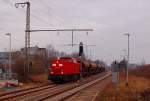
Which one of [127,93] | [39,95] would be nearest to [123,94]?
[127,93]

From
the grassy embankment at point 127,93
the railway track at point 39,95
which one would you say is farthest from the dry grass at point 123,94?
the railway track at point 39,95

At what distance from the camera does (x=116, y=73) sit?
2569 cm

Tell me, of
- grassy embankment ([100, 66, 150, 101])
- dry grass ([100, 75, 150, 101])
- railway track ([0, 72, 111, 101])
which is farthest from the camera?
railway track ([0, 72, 111, 101])

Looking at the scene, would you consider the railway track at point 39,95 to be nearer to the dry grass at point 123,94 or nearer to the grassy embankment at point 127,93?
the dry grass at point 123,94

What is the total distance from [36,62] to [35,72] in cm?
200

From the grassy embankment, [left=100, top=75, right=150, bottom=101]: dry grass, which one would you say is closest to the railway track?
[left=100, top=75, right=150, bottom=101]: dry grass

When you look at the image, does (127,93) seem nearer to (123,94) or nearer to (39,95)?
(123,94)

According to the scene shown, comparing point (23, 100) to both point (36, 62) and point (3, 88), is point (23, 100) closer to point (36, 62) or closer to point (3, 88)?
point (3, 88)

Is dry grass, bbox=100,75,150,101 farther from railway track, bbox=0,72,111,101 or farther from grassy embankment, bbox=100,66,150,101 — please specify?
railway track, bbox=0,72,111,101

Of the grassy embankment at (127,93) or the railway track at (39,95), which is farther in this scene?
the railway track at (39,95)

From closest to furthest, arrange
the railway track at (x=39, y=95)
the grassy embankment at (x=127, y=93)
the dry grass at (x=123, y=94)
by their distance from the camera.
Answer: the grassy embankment at (x=127, y=93) → the dry grass at (x=123, y=94) → the railway track at (x=39, y=95)

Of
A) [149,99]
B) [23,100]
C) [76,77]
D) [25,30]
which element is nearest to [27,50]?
[25,30]

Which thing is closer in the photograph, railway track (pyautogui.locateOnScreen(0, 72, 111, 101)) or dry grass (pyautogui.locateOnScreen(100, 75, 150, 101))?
dry grass (pyautogui.locateOnScreen(100, 75, 150, 101))

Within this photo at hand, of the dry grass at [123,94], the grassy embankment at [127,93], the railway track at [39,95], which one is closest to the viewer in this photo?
the grassy embankment at [127,93]
